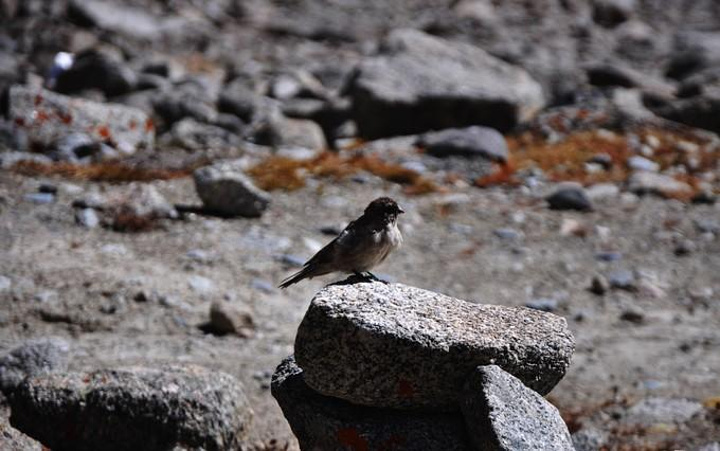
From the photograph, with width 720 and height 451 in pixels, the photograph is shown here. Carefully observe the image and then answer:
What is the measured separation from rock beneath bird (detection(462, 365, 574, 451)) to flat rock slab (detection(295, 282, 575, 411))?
0.43 feet

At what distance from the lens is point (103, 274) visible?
10.5m

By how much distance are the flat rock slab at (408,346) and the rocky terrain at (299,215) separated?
11 cm

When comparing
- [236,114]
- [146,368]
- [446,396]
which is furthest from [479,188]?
[446,396]

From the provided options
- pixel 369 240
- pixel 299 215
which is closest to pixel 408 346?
→ pixel 369 240

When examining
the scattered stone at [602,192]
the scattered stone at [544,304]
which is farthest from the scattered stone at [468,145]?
the scattered stone at [544,304]

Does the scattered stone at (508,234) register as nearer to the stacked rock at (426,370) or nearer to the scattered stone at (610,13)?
the stacked rock at (426,370)

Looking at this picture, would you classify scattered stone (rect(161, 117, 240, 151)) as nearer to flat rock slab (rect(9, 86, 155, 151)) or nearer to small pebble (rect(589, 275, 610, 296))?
flat rock slab (rect(9, 86, 155, 151))

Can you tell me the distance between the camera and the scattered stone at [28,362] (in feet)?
24.6

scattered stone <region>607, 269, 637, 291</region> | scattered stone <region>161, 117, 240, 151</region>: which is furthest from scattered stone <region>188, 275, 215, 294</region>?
scattered stone <region>161, 117, 240, 151</region>

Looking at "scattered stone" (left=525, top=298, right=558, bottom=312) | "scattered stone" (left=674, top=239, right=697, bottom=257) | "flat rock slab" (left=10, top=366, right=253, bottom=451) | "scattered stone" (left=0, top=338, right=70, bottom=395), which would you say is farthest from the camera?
"scattered stone" (left=674, top=239, right=697, bottom=257)

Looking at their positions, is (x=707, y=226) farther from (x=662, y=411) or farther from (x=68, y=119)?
(x=68, y=119)

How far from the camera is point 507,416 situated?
16.9ft

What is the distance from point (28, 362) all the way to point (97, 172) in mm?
6529

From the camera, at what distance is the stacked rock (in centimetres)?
521
